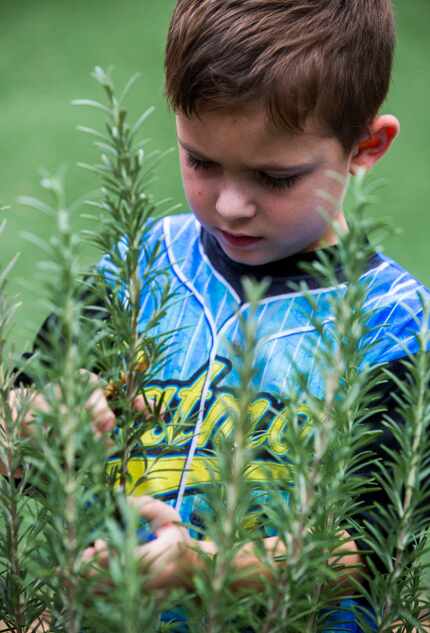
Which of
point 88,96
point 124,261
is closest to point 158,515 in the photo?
point 124,261

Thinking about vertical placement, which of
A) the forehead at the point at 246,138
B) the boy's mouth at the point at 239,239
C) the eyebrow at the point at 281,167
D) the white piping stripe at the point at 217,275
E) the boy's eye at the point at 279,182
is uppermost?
the forehead at the point at 246,138

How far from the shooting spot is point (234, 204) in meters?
1.13

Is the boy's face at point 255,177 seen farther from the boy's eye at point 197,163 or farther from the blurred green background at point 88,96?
the blurred green background at point 88,96

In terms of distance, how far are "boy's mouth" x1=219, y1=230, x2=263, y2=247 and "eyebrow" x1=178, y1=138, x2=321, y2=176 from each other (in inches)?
4.2

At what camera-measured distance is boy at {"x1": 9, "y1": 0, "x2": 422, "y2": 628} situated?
3.62ft

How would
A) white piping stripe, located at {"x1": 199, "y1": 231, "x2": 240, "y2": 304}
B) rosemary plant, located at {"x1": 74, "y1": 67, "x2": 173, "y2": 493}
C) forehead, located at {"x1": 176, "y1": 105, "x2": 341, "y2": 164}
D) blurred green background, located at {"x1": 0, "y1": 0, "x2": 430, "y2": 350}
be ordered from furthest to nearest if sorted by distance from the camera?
blurred green background, located at {"x1": 0, "y1": 0, "x2": 430, "y2": 350}, white piping stripe, located at {"x1": 199, "y1": 231, "x2": 240, "y2": 304}, forehead, located at {"x1": 176, "y1": 105, "x2": 341, "y2": 164}, rosemary plant, located at {"x1": 74, "y1": 67, "x2": 173, "y2": 493}

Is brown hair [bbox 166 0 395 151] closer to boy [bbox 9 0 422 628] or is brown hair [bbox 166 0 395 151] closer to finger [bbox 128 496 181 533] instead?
boy [bbox 9 0 422 628]

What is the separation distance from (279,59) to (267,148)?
0.35 feet

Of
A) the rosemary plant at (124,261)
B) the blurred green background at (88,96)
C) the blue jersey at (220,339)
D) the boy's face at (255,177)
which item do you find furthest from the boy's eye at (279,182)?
the blurred green background at (88,96)

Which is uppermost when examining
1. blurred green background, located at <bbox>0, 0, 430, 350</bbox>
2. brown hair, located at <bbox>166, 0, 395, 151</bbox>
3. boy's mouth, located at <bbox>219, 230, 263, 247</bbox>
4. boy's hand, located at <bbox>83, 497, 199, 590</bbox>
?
blurred green background, located at <bbox>0, 0, 430, 350</bbox>

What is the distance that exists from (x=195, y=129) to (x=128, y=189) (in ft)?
2.06

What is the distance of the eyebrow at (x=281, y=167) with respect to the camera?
112 cm

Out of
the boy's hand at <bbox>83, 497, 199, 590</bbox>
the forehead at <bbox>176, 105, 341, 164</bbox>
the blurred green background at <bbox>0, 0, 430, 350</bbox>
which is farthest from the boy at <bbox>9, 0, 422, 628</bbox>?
the blurred green background at <bbox>0, 0, 430, 350</bbox>

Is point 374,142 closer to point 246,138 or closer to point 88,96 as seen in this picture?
point 246,138
